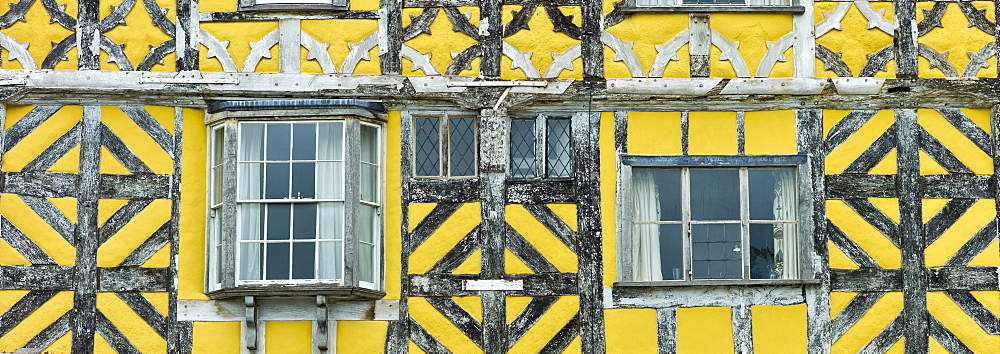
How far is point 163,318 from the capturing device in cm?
1196

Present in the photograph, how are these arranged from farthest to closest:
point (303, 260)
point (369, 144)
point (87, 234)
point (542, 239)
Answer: point (369, 144)
point (542, 239)
point (87, 234)
point (303, 260)

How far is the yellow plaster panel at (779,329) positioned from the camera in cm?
1202

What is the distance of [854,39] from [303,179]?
4816 mm

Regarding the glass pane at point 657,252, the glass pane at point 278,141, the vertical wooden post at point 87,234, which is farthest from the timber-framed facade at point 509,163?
the glass pane at point 278,141

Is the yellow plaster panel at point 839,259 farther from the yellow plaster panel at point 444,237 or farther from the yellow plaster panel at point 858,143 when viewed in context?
the yellow plaster panel at point 444,237

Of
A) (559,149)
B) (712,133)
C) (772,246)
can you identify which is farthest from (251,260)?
(772,246)

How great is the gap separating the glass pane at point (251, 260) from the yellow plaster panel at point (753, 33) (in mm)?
4128

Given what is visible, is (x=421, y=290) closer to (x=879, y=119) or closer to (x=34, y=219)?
(x=34, y=219)

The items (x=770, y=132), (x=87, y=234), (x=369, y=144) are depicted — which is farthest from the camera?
(x=770, y=132)

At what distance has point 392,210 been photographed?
1216 centimetres

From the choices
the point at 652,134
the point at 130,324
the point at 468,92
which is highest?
the point at 468,92

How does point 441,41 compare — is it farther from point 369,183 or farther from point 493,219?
point 493,219

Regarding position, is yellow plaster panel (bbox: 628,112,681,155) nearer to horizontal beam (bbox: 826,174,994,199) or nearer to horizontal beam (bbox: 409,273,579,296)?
horizontal beam (bbox: 409,273,579,296)

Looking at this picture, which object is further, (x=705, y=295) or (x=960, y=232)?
(x=960, y=232)
